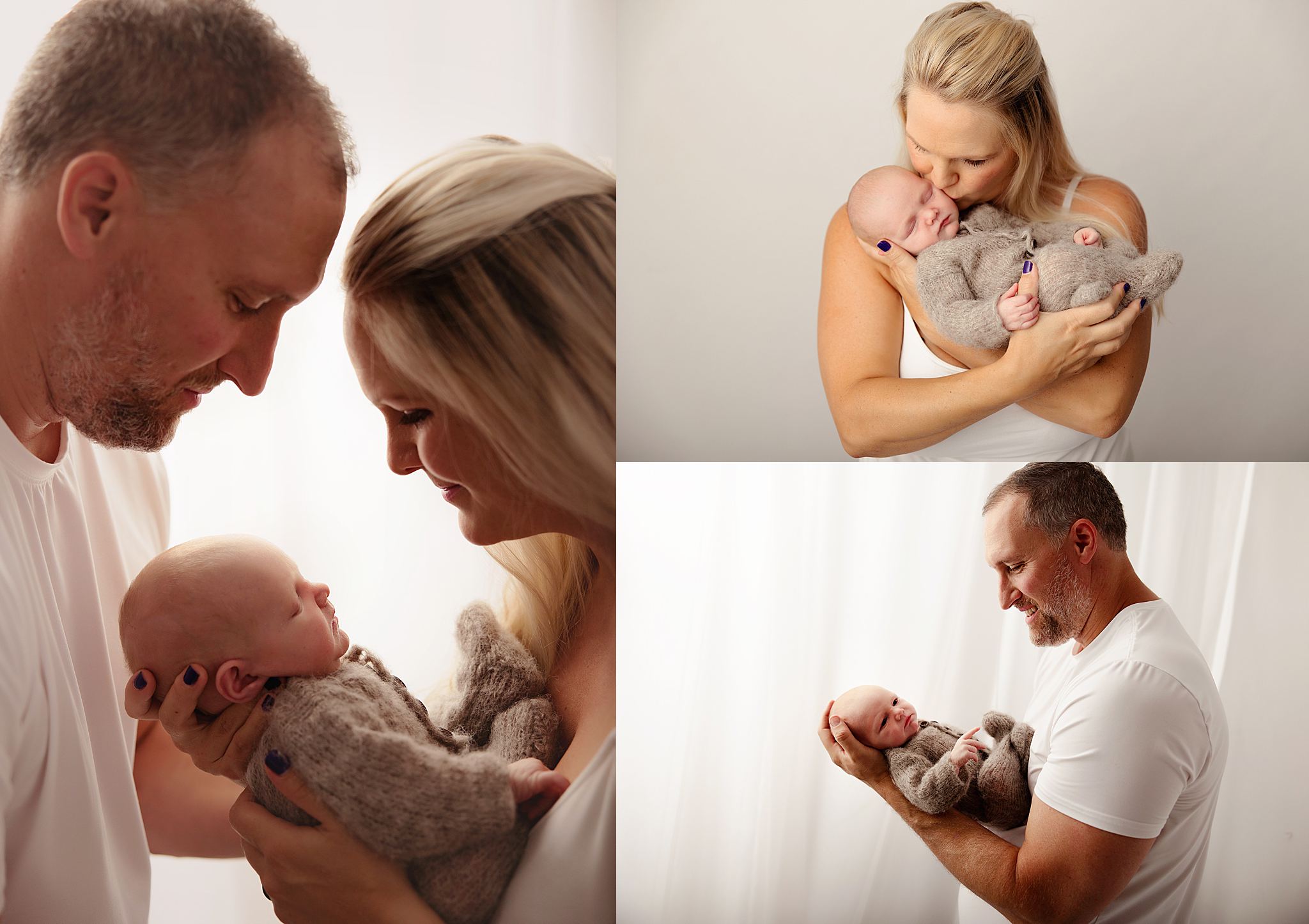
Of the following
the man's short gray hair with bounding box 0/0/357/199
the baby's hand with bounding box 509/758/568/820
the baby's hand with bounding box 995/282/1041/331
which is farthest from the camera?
the baby's hand with bounding box 995/282/1041/331

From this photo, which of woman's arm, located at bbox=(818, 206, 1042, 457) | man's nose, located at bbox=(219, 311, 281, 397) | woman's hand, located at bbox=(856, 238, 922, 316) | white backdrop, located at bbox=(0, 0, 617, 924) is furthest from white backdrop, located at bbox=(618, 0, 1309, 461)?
Answer: man's nose, located at bbox=(219, 311, 281, 397)

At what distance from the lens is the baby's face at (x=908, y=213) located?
197cm

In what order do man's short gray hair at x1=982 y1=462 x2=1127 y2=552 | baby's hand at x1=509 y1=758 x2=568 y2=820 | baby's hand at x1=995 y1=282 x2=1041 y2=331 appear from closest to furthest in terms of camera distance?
baby's hand at x1=509 y1=758 x2=568 y2=820 → baby's hand at x1=995 y1=282 x2=1041 y2=331 → man's short gray hair at x1=982 y1=462 x2=1127 y2=552

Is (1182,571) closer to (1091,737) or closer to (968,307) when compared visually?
(1091,737)

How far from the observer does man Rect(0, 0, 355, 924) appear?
1.09 m

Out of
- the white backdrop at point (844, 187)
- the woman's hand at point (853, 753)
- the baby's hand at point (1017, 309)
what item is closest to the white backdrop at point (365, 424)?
the white backdrop at point (844, 187)

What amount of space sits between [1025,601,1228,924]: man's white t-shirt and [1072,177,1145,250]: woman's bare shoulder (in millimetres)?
855

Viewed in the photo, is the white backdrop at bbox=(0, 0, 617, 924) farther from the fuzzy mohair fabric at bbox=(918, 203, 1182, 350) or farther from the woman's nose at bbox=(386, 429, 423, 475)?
the fuzzy mohair fabric at bbox=(918, 203, 1182, 350)

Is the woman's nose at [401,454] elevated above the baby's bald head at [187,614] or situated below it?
above

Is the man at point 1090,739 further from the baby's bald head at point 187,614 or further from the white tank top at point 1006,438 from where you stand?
the baby's bald head at point 187,614

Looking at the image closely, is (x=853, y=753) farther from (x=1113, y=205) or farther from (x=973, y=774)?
(x=1113, y=205)

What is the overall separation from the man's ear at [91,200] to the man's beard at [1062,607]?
6.38ft

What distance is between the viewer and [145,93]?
111 cm

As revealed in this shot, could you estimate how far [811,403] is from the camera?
85.4 inches
